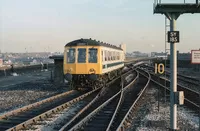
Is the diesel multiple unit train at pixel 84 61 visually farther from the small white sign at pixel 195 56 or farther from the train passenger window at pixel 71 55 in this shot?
the small white sign at pixel 195 56

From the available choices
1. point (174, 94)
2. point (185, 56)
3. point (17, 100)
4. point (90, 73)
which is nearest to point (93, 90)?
point (90, 73)

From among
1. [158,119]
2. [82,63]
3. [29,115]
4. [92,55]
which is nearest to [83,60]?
[82,63]

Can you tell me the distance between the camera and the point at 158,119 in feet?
38.3

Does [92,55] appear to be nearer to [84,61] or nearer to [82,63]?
[84,61]

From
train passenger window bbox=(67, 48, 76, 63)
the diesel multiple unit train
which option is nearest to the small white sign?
the diesel multiple unit train

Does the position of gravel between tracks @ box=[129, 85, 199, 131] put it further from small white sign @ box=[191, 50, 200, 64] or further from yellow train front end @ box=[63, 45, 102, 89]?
yellow train front end @ box=[63, 45, 102, 89]

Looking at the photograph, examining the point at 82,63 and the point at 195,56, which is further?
the point at 82,63

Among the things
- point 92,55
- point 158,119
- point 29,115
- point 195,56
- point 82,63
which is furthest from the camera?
point 92,55

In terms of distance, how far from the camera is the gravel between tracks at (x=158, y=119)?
33.9ft

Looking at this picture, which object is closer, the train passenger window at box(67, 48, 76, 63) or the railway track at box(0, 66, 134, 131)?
the railway track at box(0, 66, 134, 131)

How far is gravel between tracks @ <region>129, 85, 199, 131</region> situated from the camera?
407 inches

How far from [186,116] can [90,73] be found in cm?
863

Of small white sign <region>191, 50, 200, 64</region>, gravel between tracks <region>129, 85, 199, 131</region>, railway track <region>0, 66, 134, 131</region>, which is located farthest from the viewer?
gravel between tracks <region>129, 85, 199, 131</region>

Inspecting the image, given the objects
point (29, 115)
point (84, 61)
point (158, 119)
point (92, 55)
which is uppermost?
point (92, 55)
